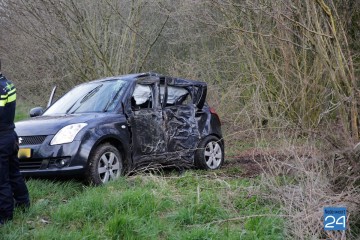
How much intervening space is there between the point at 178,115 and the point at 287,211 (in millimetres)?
3322

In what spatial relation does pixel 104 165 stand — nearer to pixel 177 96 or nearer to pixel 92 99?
pixel 92 99

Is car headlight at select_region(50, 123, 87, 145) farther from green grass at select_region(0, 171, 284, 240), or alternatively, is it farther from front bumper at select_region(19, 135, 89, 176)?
green grass at select_region(0, 171, 284, 240)

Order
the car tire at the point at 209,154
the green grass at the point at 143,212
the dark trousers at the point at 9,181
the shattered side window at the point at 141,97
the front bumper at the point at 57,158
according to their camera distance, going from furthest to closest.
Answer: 1. the car tire at the point at 209,154
2. the shattered side window at the point at 141,97
3. the front bumper at the point at 57,158
4. the dark trousers at the point at 9,181
5. the green grass at the point at 143,212

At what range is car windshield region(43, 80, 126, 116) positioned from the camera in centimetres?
725

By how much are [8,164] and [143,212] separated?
1.59m

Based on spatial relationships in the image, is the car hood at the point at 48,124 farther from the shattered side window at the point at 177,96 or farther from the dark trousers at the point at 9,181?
the shattered side window at the point at 177,96

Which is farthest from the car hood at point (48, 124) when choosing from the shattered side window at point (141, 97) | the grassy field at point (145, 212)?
the shattered side window at point (141, 97)

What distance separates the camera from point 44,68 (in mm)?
14789

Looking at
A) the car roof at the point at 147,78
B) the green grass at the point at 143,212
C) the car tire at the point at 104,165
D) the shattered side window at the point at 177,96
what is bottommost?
the green grass at the point at 143,212

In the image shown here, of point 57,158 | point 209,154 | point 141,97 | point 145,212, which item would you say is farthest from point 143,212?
point 209,154

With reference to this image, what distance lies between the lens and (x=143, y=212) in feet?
16.8

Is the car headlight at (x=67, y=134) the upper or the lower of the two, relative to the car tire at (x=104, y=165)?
upper

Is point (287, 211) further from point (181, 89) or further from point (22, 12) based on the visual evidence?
point (22, 12)

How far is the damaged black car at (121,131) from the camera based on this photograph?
6.21m
